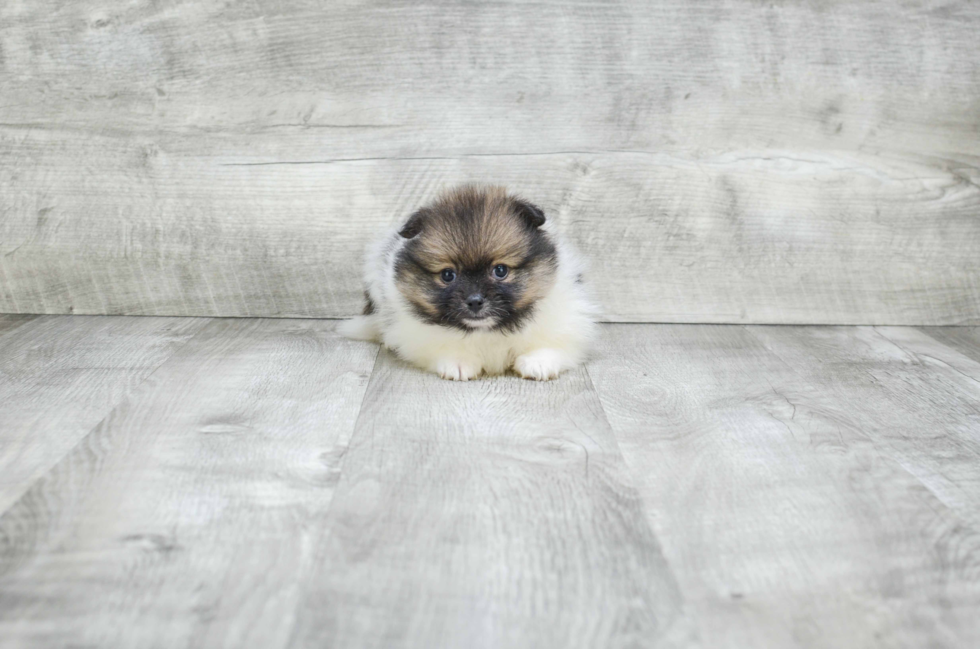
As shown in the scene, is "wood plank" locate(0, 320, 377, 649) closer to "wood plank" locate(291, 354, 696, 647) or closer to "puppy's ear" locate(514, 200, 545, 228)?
"wood plank" locate(291, 354, 696, 647)

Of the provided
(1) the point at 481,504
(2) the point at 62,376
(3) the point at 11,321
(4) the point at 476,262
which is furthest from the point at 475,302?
(3) the point at 11,321

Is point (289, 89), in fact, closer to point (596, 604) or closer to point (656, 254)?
point (656, 254)

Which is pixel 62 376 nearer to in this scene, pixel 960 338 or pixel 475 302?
pixel 475 302

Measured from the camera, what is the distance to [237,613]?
1.18 meters

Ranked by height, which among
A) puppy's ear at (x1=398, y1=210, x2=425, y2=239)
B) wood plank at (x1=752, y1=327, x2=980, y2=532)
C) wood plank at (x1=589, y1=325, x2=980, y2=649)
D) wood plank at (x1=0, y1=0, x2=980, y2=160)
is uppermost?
wood plank at (x1=0, y1=0, x2=980, y2=160)

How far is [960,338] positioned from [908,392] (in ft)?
2.74

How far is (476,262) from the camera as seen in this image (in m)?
2.25

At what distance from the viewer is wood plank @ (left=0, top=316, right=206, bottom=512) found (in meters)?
1.73

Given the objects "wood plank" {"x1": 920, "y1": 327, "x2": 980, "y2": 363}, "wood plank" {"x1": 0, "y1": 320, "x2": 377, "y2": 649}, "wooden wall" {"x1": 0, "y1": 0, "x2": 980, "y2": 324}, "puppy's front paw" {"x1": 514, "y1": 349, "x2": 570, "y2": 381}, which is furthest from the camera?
"wooden wall" {"x1": 0, "y1": 0, "x2": 980, "y2": 324}

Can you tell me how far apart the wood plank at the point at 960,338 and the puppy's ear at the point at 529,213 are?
1.52 m

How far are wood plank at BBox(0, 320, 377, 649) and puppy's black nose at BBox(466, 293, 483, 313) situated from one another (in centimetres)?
38

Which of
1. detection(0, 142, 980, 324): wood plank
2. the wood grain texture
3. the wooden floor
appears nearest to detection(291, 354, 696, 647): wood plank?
the wooden floor

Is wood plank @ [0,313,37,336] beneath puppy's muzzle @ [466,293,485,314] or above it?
beneath

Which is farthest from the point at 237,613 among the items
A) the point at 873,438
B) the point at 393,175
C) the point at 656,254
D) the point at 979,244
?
the point at 979,244
